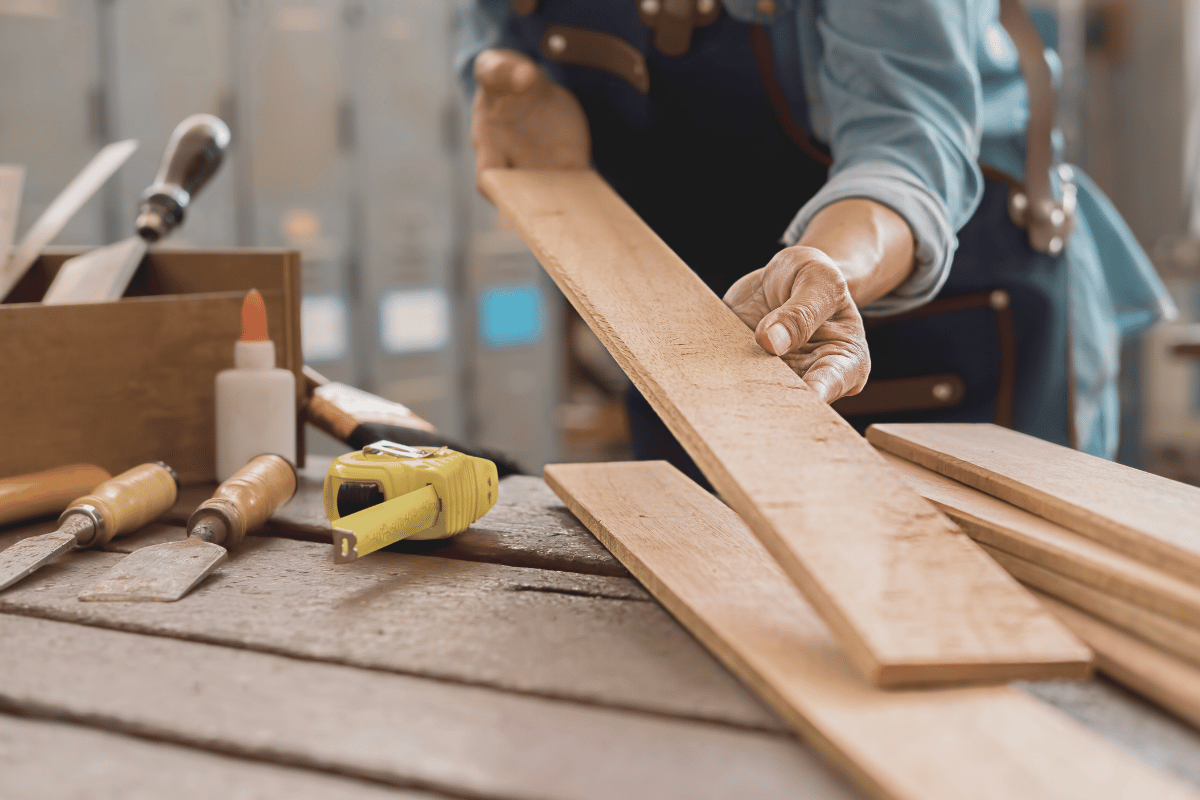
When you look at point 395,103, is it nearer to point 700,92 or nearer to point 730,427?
point 700,92

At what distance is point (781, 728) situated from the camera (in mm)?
441

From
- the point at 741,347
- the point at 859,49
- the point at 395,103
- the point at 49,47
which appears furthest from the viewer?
the point at 395,103

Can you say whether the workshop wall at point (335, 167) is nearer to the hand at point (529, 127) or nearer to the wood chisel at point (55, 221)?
the wood chisel at point (55, 221)

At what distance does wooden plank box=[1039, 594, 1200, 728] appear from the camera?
44 centimetres

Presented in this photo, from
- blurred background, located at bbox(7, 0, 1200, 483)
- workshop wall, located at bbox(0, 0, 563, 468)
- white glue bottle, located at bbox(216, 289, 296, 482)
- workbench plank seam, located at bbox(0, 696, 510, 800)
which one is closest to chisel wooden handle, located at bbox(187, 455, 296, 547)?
white glue bottle, located at bbox(216, 289, 296, 482)

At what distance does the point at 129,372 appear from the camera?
91 centimetres

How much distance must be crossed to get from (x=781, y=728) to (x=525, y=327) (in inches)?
121

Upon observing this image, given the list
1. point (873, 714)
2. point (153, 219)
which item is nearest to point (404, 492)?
point (873, 714)

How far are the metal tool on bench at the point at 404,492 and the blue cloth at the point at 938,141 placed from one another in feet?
1.30

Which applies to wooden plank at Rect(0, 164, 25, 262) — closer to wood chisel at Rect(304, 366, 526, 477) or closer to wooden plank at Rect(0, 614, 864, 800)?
wood chisel at Rect(304, 366, 526, 477)

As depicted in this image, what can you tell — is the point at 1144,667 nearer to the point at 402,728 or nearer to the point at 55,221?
the point at 402,728

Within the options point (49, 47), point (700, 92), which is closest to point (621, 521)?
point (700, 92)

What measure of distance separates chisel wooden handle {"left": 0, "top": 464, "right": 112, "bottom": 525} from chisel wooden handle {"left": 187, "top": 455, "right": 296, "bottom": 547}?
13cm

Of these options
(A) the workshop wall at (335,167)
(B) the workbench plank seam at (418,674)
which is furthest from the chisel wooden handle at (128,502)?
(A) the workshop wall at (335,167)
